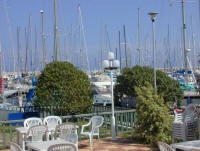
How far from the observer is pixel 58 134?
345 inches

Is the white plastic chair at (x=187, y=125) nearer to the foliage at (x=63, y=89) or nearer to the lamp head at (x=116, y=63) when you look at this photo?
the lamp head at (x=116, y=63)

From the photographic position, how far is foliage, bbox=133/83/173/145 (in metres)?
9.59

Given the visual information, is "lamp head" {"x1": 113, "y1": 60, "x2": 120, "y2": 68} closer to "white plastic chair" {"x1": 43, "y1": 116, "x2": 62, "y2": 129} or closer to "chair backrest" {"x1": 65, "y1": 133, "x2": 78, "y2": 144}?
"white plastic chair" {"x1": 43, "y1": 116, "x2": 62, "y2": 129}

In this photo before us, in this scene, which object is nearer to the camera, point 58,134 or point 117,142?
point 58,134

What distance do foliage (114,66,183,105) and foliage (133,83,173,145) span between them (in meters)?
4.79

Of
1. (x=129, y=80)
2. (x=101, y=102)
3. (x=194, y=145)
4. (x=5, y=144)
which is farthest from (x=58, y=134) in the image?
(x=101, y=102)

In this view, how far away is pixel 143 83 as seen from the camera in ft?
48.5

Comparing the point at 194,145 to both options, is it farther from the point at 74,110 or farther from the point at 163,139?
the point at 74,110

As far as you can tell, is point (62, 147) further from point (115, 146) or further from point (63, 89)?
point (63, 89)

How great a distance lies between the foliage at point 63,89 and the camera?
39.9ft

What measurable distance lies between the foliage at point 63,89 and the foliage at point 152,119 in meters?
3.15

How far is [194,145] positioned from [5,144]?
5957 mm

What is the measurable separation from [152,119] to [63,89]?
4.02 meters

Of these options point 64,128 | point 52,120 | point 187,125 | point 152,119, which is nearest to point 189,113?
point 187,125
